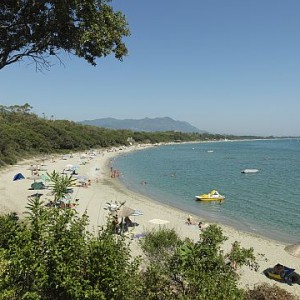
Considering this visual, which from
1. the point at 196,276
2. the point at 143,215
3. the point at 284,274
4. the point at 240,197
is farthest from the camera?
the point at 240,197

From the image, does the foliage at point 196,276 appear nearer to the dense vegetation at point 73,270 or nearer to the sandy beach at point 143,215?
the dense vegetation at point 73,270

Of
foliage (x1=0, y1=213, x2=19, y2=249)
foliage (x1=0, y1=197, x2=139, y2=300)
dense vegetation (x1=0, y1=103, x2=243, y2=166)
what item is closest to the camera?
foliage (x1=0, y1=197, x2=139, y2=300)

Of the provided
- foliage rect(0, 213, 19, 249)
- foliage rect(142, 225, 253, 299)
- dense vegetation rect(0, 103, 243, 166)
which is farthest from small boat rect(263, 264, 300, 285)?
dense vegetation rect(0, 103, 243, 166)

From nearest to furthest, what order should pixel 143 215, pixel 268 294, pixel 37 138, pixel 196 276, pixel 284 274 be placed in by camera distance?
pixel 196 276 → pixel 268 294 → pixel 284 274 → pixel 143 215 → pixel 37 138

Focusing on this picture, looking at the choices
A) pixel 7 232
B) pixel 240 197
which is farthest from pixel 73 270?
pixel 240 197

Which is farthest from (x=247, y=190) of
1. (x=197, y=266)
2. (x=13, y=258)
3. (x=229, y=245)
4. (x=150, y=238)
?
(x=13, y=258)

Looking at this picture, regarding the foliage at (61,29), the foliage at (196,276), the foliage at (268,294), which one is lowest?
the foliage at (268,294)

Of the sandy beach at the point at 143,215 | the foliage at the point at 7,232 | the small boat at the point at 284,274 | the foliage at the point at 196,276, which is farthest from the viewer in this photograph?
the sandy beach at the point at 143,215

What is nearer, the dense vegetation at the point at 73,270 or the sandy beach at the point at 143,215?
the dense vegetation at the point at 73,270

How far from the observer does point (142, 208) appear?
33.8 metres

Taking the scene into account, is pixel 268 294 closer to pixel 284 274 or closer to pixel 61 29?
pixel 284 274

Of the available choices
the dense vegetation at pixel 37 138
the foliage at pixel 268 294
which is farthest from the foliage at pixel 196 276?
the dense vegetation at pixel 37 138

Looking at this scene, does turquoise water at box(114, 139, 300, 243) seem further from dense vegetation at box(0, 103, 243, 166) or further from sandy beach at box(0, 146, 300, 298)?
dense vegetation at box(0, 103, 243, 166)

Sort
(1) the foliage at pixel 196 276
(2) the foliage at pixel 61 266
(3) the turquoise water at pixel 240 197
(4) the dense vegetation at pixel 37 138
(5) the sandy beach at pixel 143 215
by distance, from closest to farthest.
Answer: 1. (2) the foliage at pixel 61 266
2. (1) the foliage at pixel 196 276
3. (5) the sandy beach at pixel 143 215
4. (3) the turquoise water at pixel 240 197
5. (4) the dense vegetation at pixel 37 138
